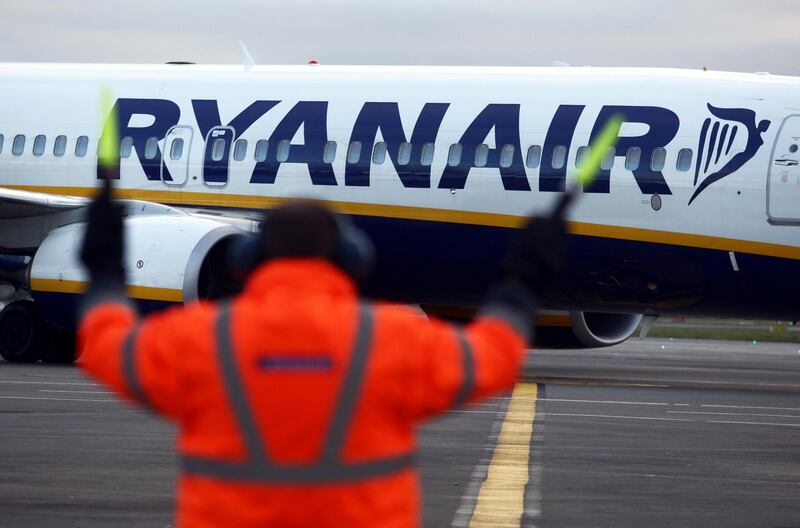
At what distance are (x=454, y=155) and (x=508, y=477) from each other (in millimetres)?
8707

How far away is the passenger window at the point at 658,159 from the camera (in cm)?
1678

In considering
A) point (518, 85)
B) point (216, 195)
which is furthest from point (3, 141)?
point (518, 85)

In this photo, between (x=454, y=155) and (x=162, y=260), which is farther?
(x=454, y=155)

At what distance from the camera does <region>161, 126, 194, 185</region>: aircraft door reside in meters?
19.0

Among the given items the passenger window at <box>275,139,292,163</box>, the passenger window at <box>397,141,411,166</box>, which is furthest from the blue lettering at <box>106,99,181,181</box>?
the passenger window at <box>397,141,411,166</box>

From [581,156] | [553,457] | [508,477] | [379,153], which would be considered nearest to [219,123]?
[379,153]

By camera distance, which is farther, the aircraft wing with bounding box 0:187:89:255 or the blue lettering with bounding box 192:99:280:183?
the blue lettering with bounding box 192:99:280:183

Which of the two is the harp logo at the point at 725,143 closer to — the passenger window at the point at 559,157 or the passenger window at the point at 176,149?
the passenger window at the point at 559,157

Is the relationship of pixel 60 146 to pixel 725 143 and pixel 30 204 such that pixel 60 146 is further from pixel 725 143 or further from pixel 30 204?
pixel 725 143

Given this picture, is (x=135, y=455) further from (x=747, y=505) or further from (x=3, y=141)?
(x=3, y=141)

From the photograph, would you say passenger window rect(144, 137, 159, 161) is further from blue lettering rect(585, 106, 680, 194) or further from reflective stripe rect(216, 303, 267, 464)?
reflective stripe rect(216, 303, 267, 464)

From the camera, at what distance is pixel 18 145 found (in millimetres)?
20250

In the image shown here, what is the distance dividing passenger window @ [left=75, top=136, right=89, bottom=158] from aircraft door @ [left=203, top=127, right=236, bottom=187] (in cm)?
186

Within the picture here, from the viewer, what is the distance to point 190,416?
10.6 feet
